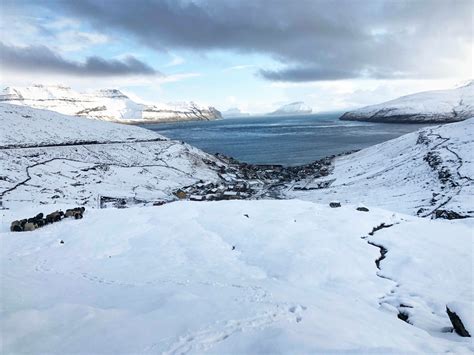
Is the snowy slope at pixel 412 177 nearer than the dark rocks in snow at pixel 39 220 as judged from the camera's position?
No

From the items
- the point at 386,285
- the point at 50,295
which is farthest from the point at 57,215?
the point at 386,285

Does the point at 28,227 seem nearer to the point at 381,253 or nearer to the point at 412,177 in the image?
the point at 381,253

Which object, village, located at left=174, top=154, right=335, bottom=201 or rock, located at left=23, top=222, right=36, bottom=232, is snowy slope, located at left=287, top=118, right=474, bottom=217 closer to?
village, located at left=174, top=154, right=335, bottom=201

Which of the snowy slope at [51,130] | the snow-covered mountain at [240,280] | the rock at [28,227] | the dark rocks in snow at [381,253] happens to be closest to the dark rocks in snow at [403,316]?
the snow-covered mountain at [240,280]

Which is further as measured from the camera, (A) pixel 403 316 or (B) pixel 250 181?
(B) pixel 250 181

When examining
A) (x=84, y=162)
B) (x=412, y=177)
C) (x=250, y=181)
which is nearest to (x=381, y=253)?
(x=412, y=177)

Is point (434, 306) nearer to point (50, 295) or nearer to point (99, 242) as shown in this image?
point (50, 295)

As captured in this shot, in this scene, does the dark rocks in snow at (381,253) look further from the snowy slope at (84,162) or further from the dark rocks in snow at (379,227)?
the snowy slope at (84,162)
